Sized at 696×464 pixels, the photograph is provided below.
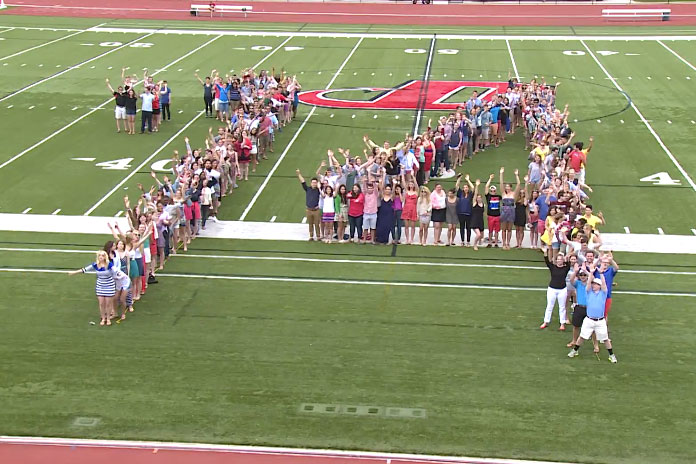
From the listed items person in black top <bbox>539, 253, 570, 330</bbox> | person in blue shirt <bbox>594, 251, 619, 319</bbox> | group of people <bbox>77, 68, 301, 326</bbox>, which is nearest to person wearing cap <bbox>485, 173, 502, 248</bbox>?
person in black top <bbox>539, 253, 570, 330</bbox>

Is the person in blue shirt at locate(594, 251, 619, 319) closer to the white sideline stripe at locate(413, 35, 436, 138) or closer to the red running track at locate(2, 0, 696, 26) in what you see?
the white sideline stripe at locate(413, 35, 436, 138)

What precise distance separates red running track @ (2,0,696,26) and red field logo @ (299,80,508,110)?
19.7 metres

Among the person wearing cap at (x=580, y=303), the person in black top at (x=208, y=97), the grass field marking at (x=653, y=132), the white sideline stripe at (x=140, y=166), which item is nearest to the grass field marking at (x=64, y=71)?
the white sideline stripe at (x=140, y=166)

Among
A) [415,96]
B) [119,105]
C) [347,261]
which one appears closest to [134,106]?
[119,105]

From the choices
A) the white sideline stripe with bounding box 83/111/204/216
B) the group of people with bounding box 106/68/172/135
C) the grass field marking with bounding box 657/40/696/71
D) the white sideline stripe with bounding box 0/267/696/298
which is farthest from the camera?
the grass field marking with bounding box 657/40/696/71

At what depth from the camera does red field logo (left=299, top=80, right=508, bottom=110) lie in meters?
34.0

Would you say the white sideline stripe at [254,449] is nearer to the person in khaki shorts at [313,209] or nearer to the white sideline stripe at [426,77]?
the person in khaki shorts at [313,209]

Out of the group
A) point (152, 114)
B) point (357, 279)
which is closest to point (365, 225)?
point (357, 279)

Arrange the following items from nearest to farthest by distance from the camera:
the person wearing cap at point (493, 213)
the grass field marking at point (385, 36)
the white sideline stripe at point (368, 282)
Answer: the white sideline stripe at point (368, 282), the person wearing cap at point (493, 213), the grass field marking at point (385, 36)

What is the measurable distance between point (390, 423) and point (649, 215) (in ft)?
38.0

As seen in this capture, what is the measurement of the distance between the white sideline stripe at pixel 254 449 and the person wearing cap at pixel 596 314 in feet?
10.7

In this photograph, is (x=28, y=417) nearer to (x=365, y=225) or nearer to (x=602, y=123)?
(x=365, y=225)

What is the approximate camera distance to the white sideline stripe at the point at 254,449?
41.1 ft

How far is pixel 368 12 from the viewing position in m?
61.6
